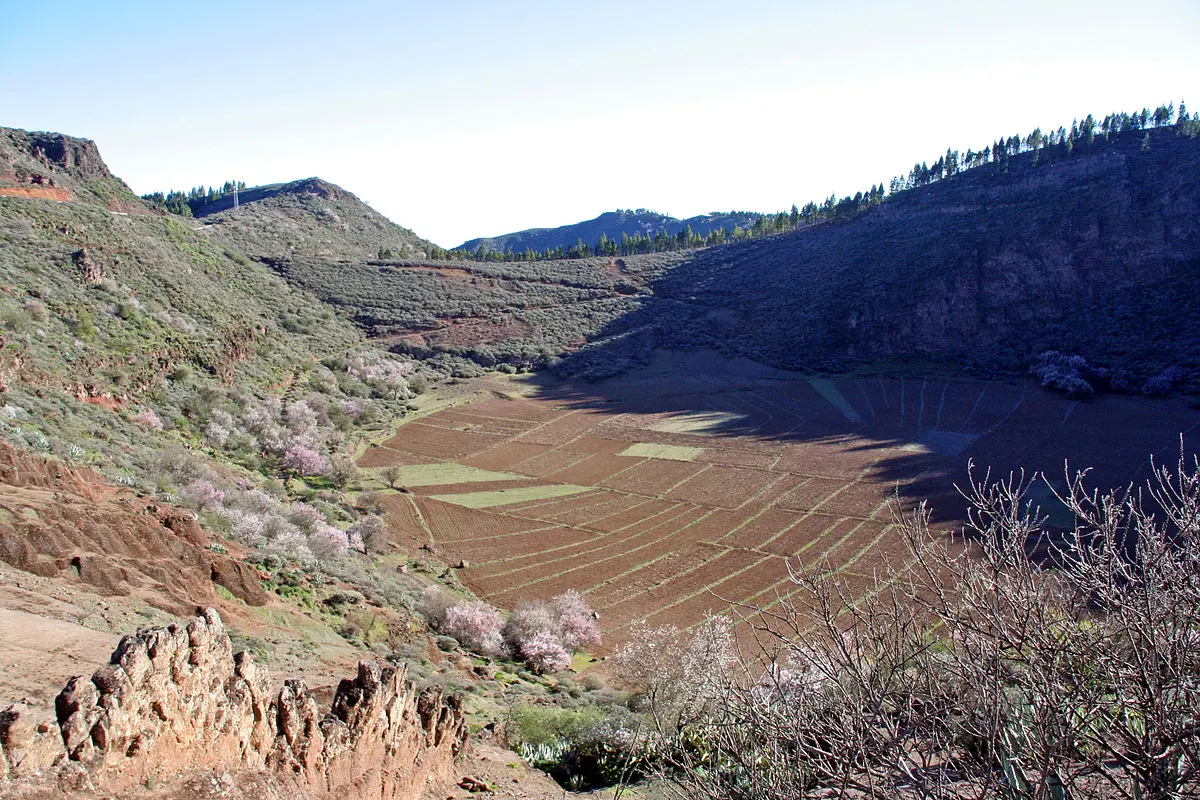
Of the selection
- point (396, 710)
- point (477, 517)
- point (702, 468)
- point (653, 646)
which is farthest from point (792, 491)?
point (396, 710)

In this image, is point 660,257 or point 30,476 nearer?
point 30,476

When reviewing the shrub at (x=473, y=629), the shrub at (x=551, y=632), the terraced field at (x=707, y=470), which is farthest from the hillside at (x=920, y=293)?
the shrub at (x=473, y=629)

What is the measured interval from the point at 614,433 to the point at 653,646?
2916 cm

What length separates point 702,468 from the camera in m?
38.7

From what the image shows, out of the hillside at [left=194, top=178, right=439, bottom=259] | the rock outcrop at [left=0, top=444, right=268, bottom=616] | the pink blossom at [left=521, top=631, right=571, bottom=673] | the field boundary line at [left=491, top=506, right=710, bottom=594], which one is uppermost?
the hillside at [left=194, top=178, right=439, bottom=259]

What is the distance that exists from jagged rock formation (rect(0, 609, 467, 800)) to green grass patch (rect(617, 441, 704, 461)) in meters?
31.1

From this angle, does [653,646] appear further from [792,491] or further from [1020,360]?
[1020,360]

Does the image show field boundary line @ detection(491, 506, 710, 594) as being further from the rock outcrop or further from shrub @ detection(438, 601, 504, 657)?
the rock outcrop

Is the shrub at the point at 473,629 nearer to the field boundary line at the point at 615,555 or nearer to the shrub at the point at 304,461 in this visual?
the field boundary line at the point at 615,555

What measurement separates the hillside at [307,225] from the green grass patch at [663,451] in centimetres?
4569

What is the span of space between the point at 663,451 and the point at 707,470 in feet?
13.8

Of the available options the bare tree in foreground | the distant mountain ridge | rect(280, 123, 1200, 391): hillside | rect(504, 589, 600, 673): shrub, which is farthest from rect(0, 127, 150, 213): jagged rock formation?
the distant mountain ridge

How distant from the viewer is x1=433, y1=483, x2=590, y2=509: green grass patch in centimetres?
A: 3369

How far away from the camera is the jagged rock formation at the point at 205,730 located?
20.8 feet
